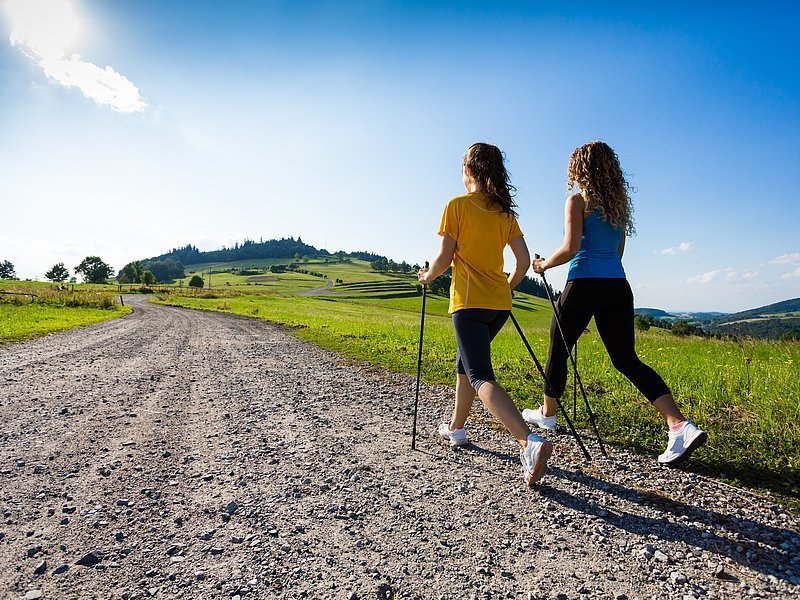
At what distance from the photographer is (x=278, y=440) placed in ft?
17.3

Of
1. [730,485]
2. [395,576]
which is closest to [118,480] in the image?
[395,576]

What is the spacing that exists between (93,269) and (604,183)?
153382 millimetres

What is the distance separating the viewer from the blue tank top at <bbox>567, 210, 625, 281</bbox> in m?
4.75

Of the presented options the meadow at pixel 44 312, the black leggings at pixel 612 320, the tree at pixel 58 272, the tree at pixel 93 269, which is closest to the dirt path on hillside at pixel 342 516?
the black leggings at pixel 612 320

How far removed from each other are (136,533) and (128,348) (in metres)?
11.6

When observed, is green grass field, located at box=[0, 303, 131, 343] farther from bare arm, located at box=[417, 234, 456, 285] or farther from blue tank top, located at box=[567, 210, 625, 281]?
blue tank top, located at box=[567, 210, 625, 281]

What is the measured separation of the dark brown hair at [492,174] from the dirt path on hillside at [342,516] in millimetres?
2838

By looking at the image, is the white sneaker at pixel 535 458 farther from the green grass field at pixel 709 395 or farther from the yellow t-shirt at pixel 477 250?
the green grass field at pixel 709 395

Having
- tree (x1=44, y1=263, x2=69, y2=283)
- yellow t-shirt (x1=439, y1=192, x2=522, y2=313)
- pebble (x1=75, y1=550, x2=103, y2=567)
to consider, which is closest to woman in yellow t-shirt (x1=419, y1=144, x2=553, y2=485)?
yellow t-shirt (x1=439, y1=192, x2=522, y2=313)

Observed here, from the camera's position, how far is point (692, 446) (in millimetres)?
4078

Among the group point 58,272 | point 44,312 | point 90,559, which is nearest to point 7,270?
point 58,272

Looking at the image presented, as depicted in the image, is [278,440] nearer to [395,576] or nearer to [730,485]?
[395,576]

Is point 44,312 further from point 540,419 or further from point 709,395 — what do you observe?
point 709,395

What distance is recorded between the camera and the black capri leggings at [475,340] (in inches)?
170
